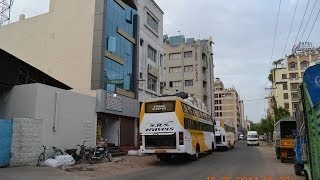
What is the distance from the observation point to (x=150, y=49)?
43.3 meters

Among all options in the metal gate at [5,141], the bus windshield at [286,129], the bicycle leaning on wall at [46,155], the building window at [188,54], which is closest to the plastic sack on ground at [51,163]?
the bicycle leaning on wall at [46,155]

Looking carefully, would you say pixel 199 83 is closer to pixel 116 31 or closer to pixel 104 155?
pixel 116 31

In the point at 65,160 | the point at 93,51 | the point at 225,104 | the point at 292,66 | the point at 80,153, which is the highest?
the point at 292,66

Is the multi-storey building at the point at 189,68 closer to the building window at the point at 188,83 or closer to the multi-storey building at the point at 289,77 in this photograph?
the building window at the point at 188,83

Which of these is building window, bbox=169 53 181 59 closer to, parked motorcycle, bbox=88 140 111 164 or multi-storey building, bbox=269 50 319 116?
multi-storey building, bbox=269 50 319 116

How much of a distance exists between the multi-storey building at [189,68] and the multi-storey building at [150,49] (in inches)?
1320

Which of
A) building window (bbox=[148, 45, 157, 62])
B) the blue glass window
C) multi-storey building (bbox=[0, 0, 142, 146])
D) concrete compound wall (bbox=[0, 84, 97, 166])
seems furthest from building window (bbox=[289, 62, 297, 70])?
concrete compound wall (bbox=[0, 84, 97, 166])

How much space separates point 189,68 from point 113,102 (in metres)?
53.5

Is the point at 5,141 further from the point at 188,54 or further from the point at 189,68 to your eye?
the point at 188,54

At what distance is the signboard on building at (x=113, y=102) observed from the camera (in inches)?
1159

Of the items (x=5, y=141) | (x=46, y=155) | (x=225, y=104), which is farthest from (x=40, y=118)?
(x=225, y=104)

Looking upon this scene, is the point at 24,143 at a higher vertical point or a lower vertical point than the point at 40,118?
lower

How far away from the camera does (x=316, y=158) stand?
7.99m

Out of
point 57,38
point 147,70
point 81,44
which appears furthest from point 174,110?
point 147,70
